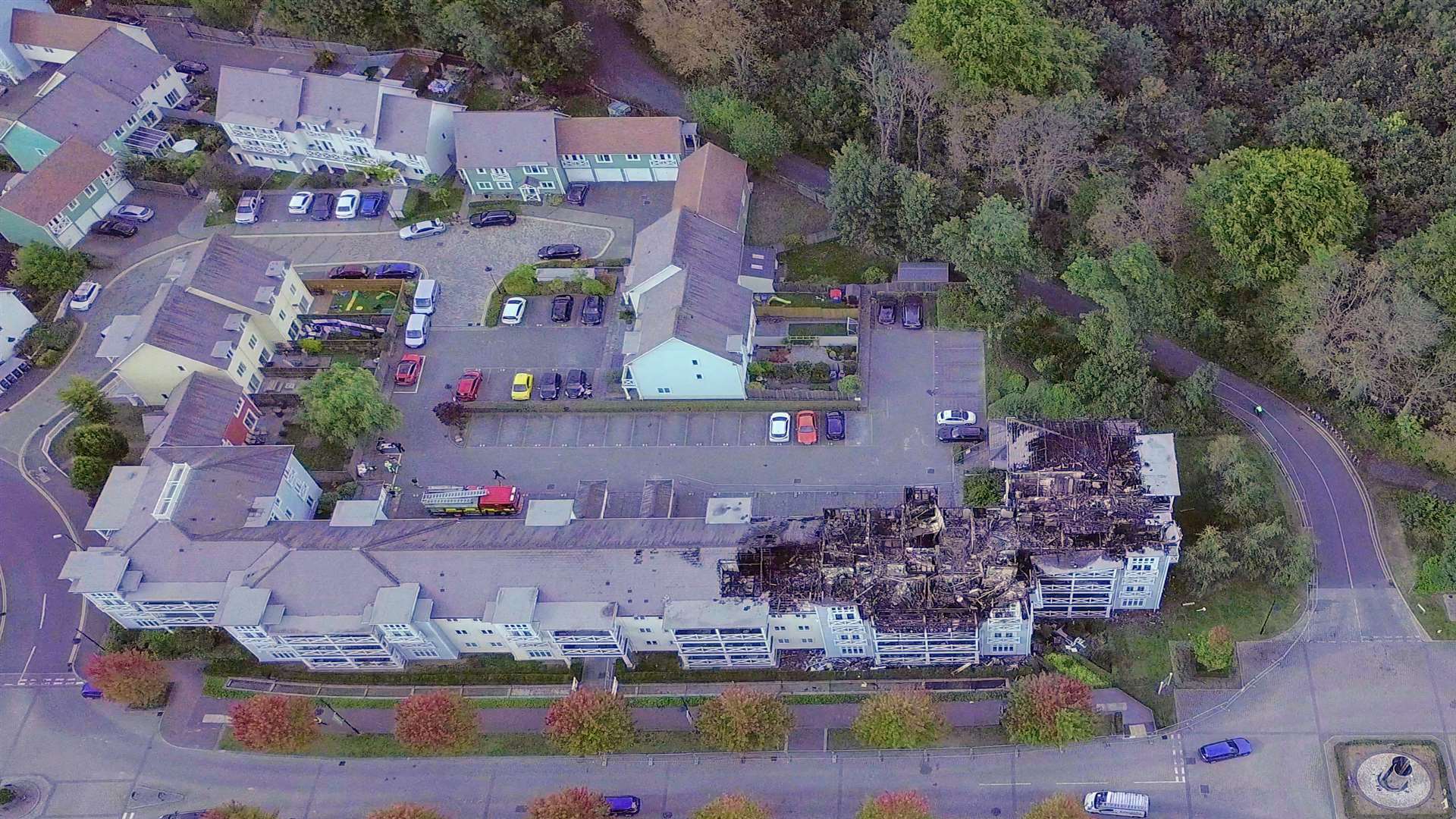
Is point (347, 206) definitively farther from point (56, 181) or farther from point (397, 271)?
point (56, 181)

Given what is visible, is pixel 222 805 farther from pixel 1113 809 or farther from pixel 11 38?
pixel 11 38

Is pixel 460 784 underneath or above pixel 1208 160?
underneath

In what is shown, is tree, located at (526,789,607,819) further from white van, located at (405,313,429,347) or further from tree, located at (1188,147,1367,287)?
tree, located at (1188,147,1367,287)

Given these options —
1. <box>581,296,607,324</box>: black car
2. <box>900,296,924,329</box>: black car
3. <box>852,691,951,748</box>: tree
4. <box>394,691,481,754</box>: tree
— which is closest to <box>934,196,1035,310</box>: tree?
<box>900,296,924,329</box>: black car

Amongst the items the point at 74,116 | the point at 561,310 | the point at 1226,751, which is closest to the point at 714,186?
the point at 561,310

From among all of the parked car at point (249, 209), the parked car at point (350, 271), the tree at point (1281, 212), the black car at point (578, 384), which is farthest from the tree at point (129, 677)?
the tree at point (1281, 212)

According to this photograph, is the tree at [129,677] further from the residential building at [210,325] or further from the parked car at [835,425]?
the parked car at [835,425]

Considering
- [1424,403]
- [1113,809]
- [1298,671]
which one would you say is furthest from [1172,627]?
[1424,403]
